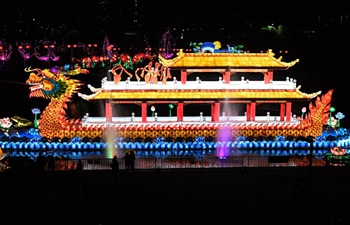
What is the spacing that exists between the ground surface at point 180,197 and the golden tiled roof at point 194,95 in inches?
406

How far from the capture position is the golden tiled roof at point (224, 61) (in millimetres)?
39500

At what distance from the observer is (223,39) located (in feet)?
374

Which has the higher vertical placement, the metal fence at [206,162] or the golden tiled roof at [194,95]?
the golden tiled roof at [194,95]

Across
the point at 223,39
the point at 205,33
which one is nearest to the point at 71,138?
the point at 223,39

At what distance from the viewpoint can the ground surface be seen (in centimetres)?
2258

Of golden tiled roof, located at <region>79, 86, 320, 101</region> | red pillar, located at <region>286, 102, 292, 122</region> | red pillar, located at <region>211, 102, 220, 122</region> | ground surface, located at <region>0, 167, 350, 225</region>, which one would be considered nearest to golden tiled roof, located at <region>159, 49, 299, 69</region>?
golden tiled roof, located at <region>79, 86, 320, 101</region>

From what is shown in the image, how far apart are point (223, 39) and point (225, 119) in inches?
2985

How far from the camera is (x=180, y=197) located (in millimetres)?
→ 25266

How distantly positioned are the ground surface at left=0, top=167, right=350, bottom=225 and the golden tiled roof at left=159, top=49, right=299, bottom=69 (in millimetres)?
11994

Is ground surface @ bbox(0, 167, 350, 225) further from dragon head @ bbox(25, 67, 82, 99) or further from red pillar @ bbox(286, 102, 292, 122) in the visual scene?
dragon head @ bbox(25, 67, 82, 99)

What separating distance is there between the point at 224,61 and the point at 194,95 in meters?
3.72

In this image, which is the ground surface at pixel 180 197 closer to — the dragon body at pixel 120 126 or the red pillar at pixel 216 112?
the dragon body at pixel 120 126

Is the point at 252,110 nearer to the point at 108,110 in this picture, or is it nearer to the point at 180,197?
the point at 108,110

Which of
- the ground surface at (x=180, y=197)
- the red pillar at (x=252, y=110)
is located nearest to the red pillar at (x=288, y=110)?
the red pillar at (x=252, y=110)
